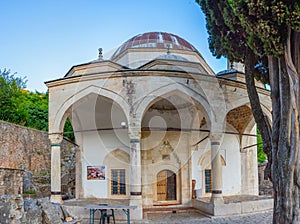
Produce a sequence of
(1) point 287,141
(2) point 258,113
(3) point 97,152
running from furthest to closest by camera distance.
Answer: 1. (3) point 97,152
2. (2) point 258,113
3. (1) point 287,141

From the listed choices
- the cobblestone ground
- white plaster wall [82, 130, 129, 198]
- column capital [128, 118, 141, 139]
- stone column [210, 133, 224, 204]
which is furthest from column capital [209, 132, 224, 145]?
white plaster wall [82, 130, 129, 198]

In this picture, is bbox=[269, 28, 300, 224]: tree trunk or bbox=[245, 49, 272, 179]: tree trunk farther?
bbox=[245, 49, 272, 179]: tree trunk

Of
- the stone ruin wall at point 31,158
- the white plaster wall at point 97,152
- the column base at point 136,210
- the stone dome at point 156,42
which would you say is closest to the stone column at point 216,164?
the column base at point 136,210

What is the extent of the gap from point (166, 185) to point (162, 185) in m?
0.16

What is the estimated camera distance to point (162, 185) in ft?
43.8

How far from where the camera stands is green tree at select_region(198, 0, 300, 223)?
6.05 m

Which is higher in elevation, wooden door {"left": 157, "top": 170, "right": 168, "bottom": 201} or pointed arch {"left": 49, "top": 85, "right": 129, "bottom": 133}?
pointed arch {"left": 49, "top": 85, "right": 129, "bottom": 133}

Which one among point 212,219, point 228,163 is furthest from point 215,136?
point 228,163

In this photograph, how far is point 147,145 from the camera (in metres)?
13.3

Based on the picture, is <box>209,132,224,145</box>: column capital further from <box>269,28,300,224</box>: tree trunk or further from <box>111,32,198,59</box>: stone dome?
<box>111,32,198,59</box>: stone dome

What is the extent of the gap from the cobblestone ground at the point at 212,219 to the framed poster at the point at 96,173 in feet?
11.5

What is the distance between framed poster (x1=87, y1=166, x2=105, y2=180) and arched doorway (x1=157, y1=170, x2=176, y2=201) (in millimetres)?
2210

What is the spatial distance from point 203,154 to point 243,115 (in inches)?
94.9

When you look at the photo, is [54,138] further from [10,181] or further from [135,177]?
[135,177]
